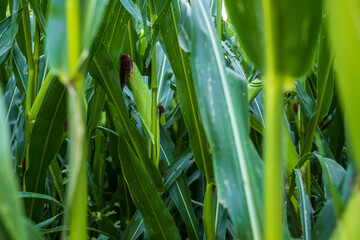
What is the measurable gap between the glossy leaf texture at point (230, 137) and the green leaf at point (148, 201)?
307mm

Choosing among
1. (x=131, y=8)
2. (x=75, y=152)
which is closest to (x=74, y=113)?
(x=75, y=152)

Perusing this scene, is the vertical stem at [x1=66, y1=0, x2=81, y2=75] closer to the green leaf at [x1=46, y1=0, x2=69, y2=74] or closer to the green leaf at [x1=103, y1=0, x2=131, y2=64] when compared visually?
the green leaf at [x1=46, y1=0, x2=69, y2=74]

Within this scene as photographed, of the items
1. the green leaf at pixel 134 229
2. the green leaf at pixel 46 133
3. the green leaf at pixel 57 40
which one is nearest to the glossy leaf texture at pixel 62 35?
the green leaf at pixel 57 40

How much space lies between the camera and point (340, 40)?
0.69ft

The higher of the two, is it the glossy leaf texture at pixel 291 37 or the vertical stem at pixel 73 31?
the vertical stem at pixel 73 31

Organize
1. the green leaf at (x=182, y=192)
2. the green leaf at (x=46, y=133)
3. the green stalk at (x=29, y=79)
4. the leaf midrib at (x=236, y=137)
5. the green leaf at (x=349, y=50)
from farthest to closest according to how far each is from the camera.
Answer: the green leaf at (x=182, y=192) < the green stalk at (x=29, y=79) < the green leaf at (x=46, y=133) < the leaf midrib at (x=236, y=137) < the green leaf at (x=349, y=50)

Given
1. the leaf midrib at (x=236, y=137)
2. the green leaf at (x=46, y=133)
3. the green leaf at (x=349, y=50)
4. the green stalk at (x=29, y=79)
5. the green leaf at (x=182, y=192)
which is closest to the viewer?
the green leaf at (x=349, y=50)

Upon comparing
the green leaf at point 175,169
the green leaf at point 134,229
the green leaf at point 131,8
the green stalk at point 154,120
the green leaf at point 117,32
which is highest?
the green leaf at point 131,8

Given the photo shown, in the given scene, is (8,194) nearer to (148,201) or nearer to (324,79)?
(148,201)

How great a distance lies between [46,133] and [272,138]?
0.49 meters

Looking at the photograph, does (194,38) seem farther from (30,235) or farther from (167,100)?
(167,100)

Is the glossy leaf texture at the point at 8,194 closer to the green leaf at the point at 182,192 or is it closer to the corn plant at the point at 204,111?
the corn plant at the point at 204,111

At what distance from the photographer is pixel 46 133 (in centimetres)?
64

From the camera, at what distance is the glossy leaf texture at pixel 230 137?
0.35 metres
